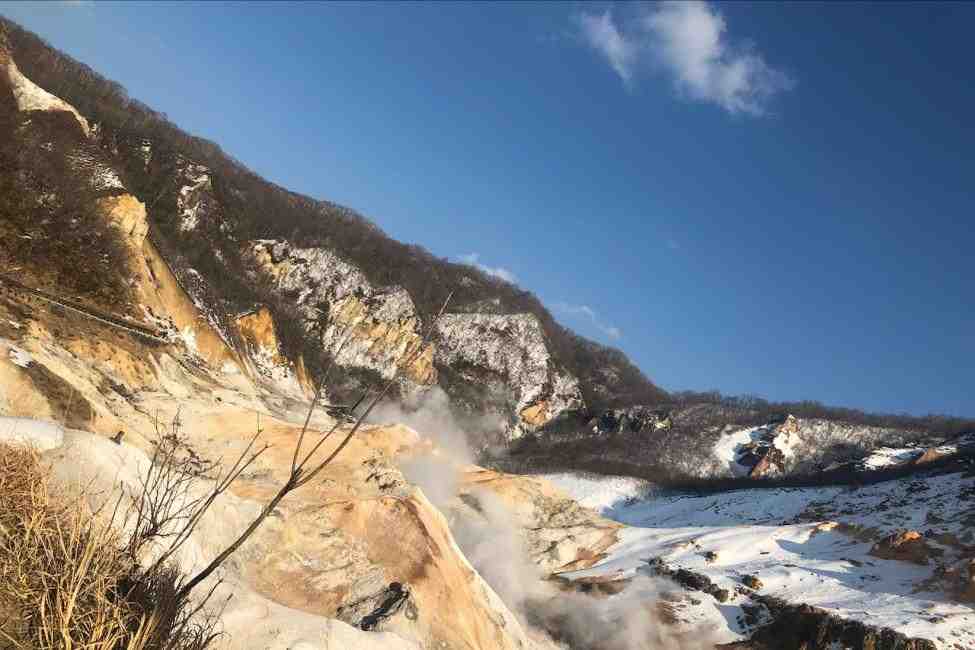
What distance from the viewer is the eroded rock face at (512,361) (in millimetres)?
81188

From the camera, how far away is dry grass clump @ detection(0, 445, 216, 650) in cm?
355

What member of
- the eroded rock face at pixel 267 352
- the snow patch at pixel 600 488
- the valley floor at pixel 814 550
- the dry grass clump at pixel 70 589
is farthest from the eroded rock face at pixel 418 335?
the dry grass clump at pixel 70 589

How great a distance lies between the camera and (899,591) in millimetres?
27359

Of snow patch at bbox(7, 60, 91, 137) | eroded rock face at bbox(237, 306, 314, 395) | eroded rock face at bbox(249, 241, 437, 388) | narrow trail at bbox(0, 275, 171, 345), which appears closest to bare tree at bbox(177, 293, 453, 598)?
narrow trail at bbox(0, 275, 171, 345)

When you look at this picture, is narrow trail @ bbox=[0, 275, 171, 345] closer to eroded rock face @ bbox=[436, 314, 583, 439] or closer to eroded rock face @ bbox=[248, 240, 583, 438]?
eroded rock face @ bbox=[248, 240, 583, 438]

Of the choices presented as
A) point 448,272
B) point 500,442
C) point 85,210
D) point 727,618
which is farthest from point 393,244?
point 727,618

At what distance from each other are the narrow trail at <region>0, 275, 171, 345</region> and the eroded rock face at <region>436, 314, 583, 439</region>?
51776mm

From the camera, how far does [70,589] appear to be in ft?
11.9

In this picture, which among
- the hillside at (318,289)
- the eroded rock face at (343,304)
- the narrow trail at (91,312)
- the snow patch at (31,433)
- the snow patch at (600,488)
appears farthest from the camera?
the eroded rock face at (343,304)

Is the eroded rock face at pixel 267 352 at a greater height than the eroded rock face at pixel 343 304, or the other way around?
the eroded rock face at pixel 343 304

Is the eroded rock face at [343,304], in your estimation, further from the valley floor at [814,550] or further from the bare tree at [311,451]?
the bare tree at [311,451]

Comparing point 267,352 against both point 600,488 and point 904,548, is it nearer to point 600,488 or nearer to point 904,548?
point 600,488

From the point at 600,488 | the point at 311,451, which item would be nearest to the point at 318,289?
the point at 600,488

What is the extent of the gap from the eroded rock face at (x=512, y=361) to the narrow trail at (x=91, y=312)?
5178 centimetres
